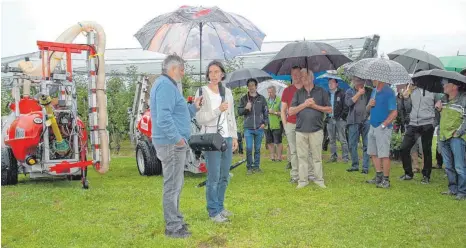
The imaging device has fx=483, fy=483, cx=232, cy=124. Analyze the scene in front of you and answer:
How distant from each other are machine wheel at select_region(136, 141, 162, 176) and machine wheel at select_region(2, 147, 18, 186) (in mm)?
1992

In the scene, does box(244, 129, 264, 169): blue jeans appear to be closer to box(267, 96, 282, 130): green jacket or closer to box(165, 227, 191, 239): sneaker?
box(267, 96, 282, 130): green jacket

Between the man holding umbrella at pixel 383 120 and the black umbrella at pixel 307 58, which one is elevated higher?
the black umbrella at pixel 307 58

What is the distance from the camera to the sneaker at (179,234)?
14.3 feet

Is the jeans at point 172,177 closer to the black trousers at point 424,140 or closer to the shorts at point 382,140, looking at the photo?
the shorts at point 382,140

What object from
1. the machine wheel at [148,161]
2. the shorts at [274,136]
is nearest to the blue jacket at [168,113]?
the machine wheel at [148,161]

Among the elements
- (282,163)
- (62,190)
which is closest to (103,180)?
(62,190)

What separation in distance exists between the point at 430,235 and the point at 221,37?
11.7ft

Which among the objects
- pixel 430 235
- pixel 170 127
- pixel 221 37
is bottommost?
pixel 430 235

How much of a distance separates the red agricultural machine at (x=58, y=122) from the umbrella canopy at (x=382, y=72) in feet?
11.7

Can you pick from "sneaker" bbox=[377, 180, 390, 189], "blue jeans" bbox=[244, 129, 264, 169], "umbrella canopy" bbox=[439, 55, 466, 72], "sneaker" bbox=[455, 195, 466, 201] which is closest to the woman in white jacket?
"sneaker" bbox=[377, 180, 390, 189]

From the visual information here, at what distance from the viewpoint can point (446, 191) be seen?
21.1 feet

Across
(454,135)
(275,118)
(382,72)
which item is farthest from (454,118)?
(275,118)

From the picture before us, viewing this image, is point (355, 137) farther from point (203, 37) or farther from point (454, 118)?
point (203, 37)

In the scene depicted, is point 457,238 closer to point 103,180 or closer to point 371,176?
point 371,176
